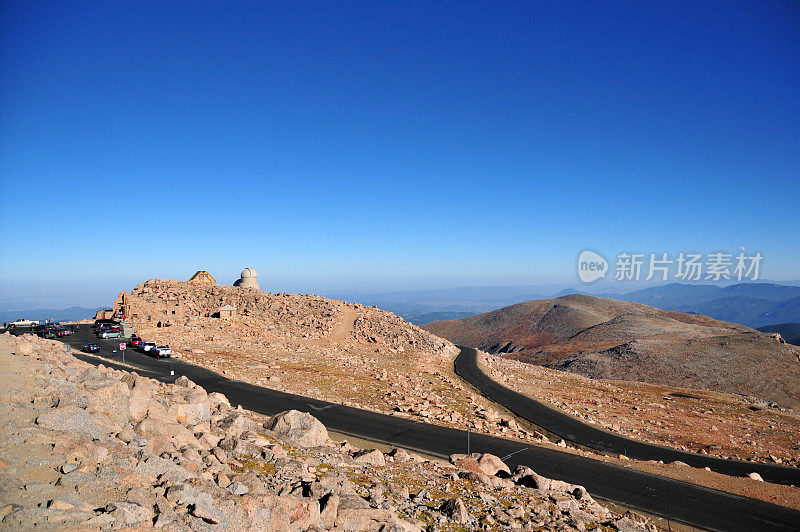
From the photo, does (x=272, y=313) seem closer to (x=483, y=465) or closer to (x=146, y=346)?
(x=146, y=346)

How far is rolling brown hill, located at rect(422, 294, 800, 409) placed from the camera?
5669cm

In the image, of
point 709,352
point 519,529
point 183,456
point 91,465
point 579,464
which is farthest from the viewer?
point 709,352

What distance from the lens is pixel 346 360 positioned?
41906 millimetres

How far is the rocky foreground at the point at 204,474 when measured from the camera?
688 centimetres

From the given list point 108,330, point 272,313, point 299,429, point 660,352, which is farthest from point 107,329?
point 660,352

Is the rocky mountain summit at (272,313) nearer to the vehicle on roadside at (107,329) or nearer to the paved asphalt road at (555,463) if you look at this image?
the vehicle on roadside at (107,329)

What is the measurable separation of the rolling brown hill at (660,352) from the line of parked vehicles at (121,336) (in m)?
62.0

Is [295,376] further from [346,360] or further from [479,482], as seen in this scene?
[479,482]

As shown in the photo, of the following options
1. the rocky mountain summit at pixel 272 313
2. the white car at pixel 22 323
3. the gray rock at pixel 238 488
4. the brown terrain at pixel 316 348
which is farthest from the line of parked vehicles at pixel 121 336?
the gray rock at pixel 238 488

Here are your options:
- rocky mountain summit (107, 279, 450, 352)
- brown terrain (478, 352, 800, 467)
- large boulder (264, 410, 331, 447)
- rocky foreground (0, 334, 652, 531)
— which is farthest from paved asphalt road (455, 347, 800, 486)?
large boulder (264, 410, 331, 447)

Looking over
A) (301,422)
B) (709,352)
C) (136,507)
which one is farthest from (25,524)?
(709,352)

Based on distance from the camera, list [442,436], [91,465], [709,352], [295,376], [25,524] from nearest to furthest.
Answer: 1. [25,524]
2. [91,465]
3. [442,436]
4. [295,376]
5. [709,352]

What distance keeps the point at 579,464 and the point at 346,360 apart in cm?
2630

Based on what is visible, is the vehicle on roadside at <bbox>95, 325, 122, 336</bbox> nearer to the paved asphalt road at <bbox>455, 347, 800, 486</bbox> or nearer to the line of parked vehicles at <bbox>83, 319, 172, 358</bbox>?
the line of parked vehicles at <bbox>83, 319, 172, 358</bbox>
